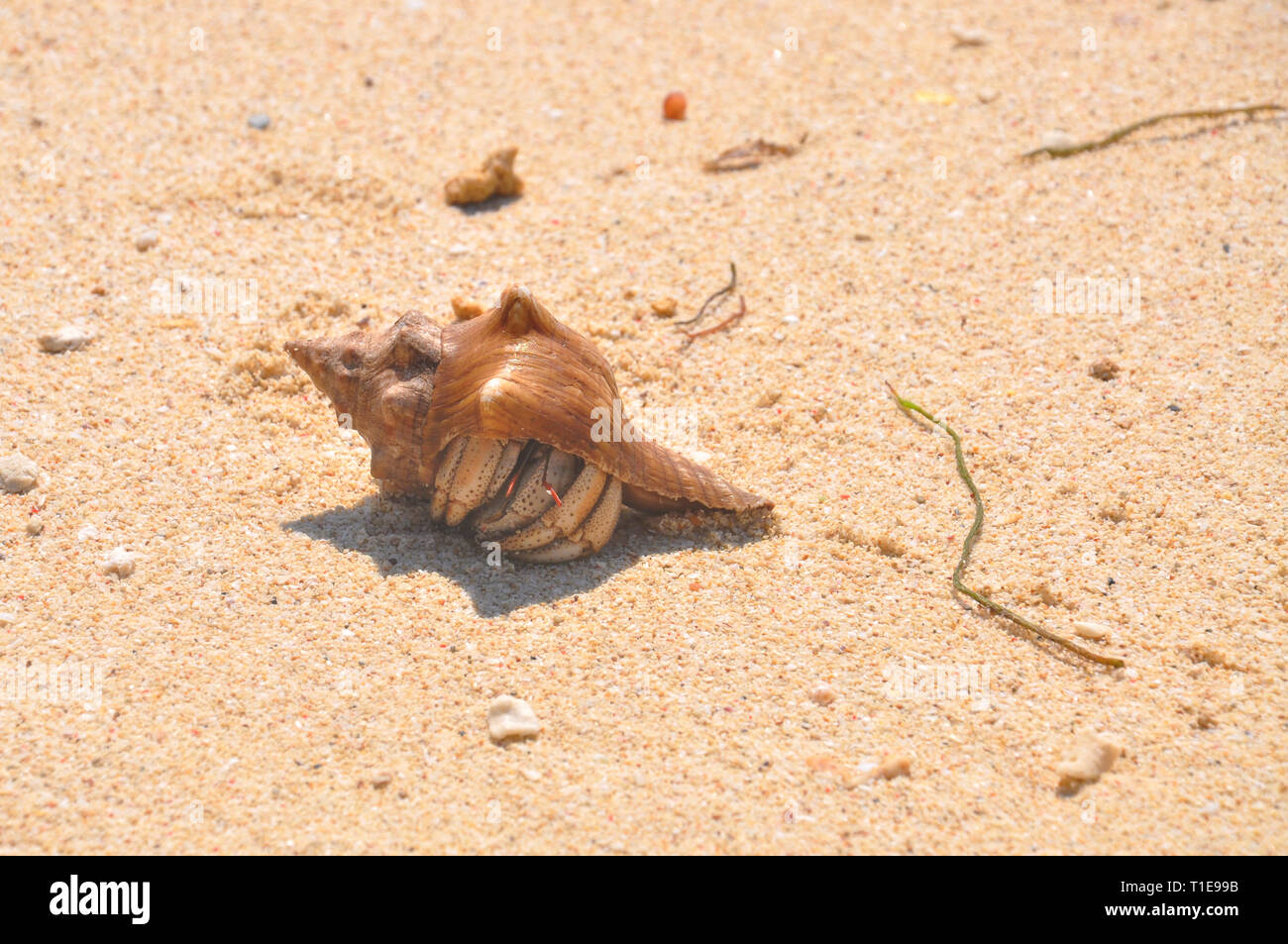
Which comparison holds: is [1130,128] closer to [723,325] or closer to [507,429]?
[723,325]

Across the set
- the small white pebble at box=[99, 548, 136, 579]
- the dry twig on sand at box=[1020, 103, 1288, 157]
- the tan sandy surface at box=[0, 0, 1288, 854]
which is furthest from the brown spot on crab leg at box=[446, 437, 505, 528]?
the dry twig on sand at box=[1020, 103, 1288, 157]

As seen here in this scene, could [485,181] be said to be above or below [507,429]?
above

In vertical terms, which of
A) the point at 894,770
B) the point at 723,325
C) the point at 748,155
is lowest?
the point at 894,770

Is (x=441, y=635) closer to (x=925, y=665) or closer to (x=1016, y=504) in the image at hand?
(x=925, y=665)

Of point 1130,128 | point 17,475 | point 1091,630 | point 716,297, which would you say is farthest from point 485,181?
point 1091,630

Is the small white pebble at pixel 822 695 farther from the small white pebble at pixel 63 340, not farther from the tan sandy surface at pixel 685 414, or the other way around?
the small white pebble at pixel 63 340

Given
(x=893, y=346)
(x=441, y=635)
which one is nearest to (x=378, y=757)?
(x=441, y=635)
